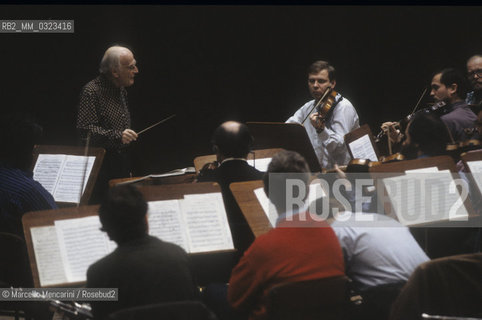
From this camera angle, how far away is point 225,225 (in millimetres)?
2969

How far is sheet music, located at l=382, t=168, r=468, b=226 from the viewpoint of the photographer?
308 centimetres

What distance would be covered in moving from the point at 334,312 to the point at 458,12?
16.7ft

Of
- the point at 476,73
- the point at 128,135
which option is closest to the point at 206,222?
the point at 128,135

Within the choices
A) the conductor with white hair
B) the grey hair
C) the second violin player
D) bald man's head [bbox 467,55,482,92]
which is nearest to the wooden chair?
the conductor with white hair

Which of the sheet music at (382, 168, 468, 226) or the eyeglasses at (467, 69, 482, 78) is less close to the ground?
the eyeglasses at (467, 69, 482, 78)

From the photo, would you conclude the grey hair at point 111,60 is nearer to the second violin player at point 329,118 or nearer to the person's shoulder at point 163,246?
the second violin player at point 329,118

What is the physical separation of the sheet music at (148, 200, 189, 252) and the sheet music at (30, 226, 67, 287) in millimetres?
449

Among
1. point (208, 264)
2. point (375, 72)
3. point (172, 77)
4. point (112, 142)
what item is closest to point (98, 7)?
point (172, 77)

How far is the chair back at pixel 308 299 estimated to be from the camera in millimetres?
2152

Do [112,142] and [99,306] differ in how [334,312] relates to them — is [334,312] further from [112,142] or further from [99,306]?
[112,142]

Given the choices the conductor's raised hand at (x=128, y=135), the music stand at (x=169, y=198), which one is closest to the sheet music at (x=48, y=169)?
the conductor's raised hand at (x=128, y=135)

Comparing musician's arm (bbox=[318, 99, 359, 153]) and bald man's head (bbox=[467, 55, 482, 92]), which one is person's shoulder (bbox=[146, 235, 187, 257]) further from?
bald man's head (bbox=[467, 55, 482, 92])

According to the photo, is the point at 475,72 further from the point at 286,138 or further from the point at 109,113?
the point at 109,113

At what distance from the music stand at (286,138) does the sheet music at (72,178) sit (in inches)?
46.7
